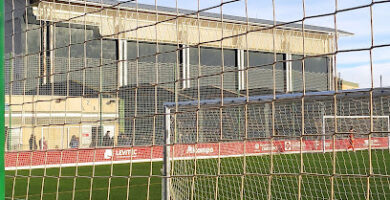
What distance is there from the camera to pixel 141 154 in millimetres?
16797

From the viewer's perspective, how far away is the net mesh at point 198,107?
3672 millimetres

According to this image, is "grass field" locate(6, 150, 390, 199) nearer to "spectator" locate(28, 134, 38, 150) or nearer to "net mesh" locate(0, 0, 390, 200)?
"net mesh" locate(0, 0, 390, 200)

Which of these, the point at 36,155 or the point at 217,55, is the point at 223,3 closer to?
the point at 36,155

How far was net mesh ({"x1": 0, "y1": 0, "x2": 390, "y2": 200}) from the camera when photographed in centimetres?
367

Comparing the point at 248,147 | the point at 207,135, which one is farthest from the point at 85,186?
the point at 207,135

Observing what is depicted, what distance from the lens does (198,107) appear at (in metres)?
4.31

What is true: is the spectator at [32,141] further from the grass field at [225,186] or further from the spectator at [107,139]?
the spectator at [107,139]

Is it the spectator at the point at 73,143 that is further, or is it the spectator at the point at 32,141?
the spectator at the point at 73,143

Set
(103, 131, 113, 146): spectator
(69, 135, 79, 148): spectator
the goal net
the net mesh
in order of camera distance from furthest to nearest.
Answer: (69, 135, 79, 148): spectator < (103, 131, 113, 146): spectator < the goal net < the net mesh

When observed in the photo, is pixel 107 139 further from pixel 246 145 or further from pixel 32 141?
pixel 32 141

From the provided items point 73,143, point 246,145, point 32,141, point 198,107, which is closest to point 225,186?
point 246,145

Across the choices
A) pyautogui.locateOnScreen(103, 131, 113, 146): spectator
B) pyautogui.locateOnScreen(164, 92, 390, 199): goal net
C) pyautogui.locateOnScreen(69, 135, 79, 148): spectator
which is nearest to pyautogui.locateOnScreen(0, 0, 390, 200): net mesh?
pyautogui.locateOnScreen(164, 92, 390, 199): goal net

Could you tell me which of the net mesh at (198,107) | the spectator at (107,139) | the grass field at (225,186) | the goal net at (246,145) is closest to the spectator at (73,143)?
the net mesh at (198,107)

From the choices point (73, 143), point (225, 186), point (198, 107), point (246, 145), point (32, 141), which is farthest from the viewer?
point (73, 143)
